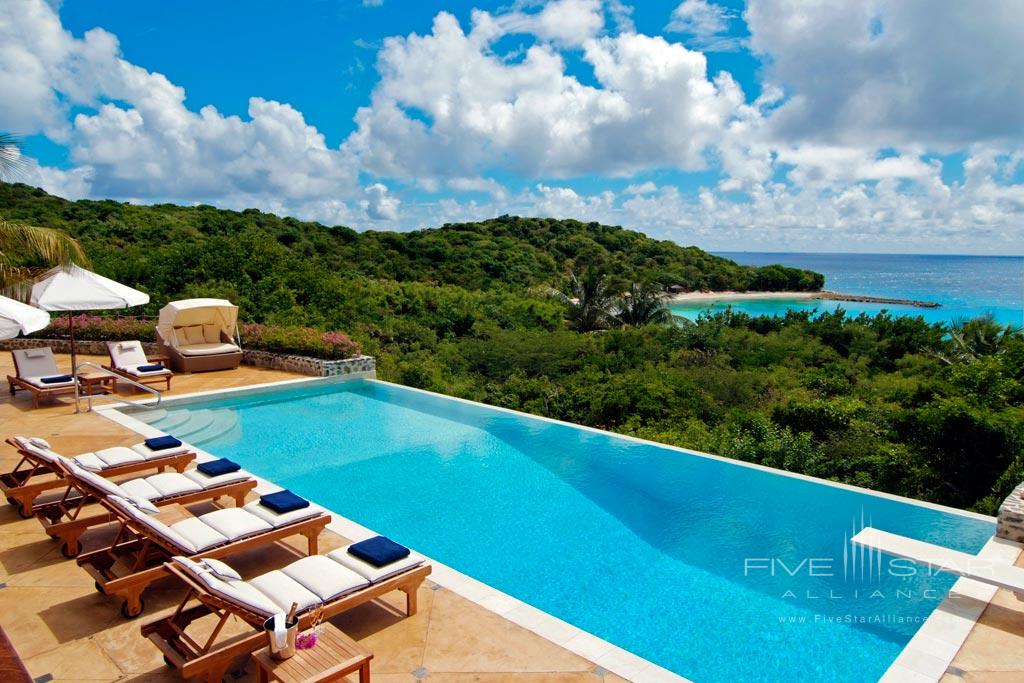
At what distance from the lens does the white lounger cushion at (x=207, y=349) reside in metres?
13.2

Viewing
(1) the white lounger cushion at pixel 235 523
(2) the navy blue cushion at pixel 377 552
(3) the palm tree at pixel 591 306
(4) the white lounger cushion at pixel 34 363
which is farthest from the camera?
(3) the palm tree at pixel 591 306

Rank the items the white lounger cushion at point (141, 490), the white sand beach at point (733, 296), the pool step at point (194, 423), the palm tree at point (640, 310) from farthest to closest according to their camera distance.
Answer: the white sand beach at point (733, 296)
the palm tree at point (640, 310)
the pool step at point (194, 423)
the white lounger cushion at point (141, 490)

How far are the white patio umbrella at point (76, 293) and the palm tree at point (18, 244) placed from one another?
66cm

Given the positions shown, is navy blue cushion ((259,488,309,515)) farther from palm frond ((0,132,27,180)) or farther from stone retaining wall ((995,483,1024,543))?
palm frond ((0,132,27,180))

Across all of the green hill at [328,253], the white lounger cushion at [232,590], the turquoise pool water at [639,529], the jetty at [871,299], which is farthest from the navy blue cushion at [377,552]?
the jetty at [871,299]

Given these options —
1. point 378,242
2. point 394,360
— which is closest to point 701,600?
point 394,360

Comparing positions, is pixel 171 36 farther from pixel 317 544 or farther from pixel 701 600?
pixel 701 600

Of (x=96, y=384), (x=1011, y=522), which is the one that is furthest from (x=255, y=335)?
(x=1011, y=522)

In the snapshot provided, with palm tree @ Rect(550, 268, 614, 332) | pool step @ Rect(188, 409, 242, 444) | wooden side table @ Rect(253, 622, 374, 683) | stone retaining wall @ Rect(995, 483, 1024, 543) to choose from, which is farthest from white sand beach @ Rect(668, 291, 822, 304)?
wooden side table @ Rect(253, 622, 374, 683)

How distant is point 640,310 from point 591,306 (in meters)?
1.82

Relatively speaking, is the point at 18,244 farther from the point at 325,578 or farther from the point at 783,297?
the point at 783,297

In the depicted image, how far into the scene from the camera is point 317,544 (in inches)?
214

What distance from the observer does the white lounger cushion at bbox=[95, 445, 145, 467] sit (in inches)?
252

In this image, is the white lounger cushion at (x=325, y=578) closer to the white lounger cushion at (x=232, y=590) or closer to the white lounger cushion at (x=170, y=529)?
Result: the white lounger cushion at (x=232, y=590)
